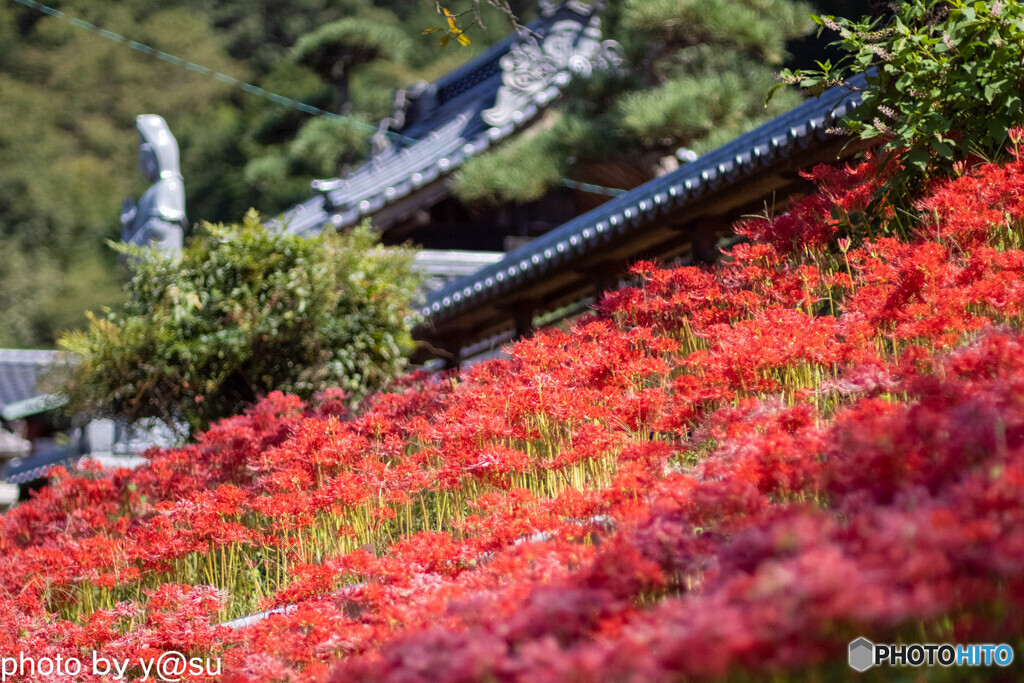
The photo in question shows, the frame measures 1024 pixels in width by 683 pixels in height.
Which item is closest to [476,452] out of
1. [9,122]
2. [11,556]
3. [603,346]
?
[603,346]

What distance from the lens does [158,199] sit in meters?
11.4

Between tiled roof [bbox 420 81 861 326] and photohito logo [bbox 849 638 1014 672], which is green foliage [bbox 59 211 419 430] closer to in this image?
tiled roof [bbox 420 81 861 326]

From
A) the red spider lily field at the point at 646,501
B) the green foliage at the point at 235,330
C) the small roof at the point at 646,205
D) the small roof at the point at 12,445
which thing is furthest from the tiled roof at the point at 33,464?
the red spider lily field at the point at 646,501

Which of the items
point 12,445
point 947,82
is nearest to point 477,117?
point 947,82

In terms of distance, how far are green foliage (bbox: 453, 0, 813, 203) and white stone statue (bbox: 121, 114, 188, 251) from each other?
3278mm

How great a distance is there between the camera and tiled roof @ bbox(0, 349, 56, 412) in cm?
2084

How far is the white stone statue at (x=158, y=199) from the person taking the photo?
11281 millimetres

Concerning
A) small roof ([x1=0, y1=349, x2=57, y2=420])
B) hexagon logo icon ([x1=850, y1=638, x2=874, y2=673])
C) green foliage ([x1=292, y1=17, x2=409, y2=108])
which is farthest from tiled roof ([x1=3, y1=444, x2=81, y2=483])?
hexagon logo icon ([x1=850, y1=638, x2=874, y2=673])

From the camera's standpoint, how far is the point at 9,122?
3512 centimetres

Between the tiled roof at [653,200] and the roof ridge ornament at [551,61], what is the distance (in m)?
3.66

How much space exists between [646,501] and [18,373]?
2188cm

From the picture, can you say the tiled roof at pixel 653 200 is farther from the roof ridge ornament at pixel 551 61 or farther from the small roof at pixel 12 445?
the small roof at pixel 12 445

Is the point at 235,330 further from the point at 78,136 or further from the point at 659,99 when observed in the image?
the point at 78,136

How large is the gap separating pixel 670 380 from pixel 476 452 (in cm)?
108
